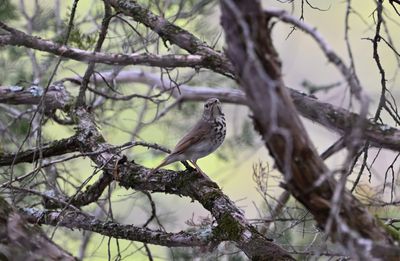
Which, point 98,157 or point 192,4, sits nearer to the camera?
point 98,157

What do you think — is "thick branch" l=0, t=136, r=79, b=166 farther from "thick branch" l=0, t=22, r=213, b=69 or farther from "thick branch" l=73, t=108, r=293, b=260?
"thick branch" l=0, t=22, r=213, b=69

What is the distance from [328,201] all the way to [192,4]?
3749 mm

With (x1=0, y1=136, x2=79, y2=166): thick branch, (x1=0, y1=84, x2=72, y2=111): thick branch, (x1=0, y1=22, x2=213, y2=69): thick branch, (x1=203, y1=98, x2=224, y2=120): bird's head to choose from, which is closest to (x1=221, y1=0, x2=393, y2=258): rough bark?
(x1=0, y1=22, x2=213, y2=69): thick branch

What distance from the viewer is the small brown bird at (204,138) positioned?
3.37 m

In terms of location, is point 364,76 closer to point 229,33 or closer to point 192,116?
point 192,116

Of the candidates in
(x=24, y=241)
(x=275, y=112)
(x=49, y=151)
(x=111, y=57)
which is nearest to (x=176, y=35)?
(x=111, y=57)

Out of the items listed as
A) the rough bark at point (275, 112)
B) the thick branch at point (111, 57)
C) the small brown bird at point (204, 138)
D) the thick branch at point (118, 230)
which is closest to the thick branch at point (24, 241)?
the thick branch at point (118, 230)

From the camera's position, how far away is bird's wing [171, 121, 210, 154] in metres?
3.36

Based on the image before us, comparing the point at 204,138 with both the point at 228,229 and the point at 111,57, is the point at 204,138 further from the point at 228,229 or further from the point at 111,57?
the point at 111,57

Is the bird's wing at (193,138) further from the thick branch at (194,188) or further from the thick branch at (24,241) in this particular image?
the thick branch at (24,241)

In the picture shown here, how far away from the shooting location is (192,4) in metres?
5.34

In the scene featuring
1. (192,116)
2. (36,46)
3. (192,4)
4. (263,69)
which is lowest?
(263,69)

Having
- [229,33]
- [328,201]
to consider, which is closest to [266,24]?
[229,33]

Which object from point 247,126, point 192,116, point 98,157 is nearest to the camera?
point 98,157
